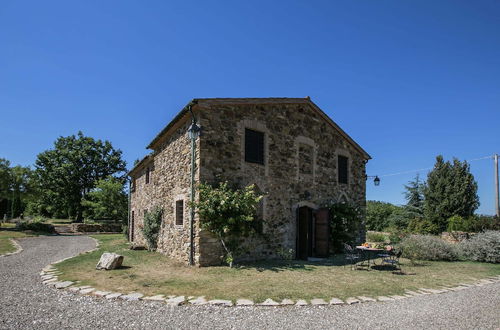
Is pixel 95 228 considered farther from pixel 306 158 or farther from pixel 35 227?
pixel 306 158

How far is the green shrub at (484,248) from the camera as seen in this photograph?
11109 mm

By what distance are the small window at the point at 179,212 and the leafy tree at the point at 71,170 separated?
102 feet

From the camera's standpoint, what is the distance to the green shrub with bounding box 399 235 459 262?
38.0ft

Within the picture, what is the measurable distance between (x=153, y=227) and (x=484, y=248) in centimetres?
1321

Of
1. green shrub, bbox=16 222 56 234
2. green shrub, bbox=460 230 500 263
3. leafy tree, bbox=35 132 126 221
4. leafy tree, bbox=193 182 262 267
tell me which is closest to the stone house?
leafy tree, bbox=193 182 262 267

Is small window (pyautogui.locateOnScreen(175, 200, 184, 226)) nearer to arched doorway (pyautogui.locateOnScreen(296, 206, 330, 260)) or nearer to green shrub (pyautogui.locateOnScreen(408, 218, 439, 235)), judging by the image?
arched doorway (pyautogui.locateOnScreen(296, 206, 330, 260))

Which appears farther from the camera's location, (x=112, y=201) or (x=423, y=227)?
(x=112, y=201)

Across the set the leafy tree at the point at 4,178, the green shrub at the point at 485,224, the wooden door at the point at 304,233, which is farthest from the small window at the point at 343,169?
the leafy tree at the point at 4,178

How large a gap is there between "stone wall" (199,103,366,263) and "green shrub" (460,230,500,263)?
527 cm

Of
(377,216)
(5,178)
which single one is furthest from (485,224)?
(5,178)

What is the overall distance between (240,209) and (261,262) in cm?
238

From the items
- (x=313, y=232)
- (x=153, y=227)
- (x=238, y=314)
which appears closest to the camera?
(x=238, y=314)

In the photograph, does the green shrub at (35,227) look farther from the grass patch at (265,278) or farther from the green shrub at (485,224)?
the green shrub at (485,224)

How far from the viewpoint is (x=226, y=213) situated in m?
9.11
